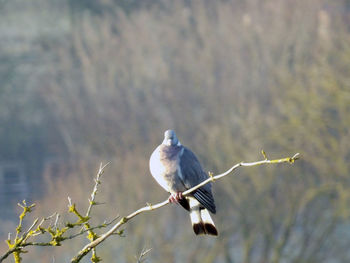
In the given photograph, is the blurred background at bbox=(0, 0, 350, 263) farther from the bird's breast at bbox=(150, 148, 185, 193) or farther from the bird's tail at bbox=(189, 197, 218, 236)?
the bird's tail at bbox=(189, 197, 218, 236)

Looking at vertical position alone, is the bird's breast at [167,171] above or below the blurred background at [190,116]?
below

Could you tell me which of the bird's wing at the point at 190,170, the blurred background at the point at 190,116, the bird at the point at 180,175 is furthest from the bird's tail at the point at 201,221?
the blurred background at the point at 190,116

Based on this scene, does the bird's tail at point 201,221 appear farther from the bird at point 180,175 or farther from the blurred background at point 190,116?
the blurred background at point 190,116

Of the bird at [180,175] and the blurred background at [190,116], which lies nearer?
the bird at [180,175]

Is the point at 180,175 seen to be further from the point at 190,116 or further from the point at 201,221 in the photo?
the point at 190,116

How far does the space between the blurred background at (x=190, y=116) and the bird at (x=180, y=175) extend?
13302mm

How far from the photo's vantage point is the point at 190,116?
94.1 feet

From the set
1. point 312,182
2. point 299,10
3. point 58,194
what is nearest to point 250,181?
point 312,182

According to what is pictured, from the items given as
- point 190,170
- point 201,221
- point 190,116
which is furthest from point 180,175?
point 190,116

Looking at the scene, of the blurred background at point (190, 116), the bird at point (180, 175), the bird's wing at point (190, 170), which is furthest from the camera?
the blurred background at point (190, 116)

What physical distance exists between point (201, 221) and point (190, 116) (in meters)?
23.0

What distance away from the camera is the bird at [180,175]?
5840mm

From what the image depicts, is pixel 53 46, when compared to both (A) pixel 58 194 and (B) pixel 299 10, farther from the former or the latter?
(A) pixel 58 194

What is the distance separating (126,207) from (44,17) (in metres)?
25.3
